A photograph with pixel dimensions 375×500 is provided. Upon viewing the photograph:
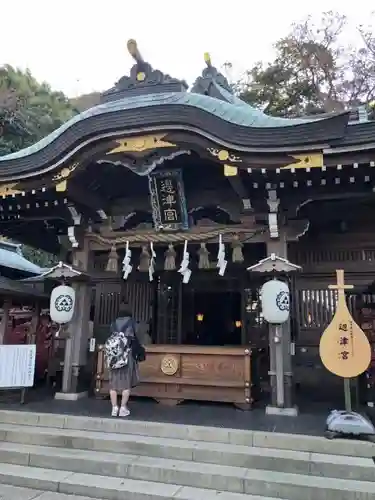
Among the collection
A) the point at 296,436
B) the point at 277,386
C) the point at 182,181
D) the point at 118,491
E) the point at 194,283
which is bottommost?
the point at 118,491

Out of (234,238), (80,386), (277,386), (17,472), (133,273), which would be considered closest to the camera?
(17,472)

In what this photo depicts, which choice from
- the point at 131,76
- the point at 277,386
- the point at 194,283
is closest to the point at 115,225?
the point at 194,283

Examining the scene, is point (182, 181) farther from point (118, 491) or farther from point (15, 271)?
point (15, 271)

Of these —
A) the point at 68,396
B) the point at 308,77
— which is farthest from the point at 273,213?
the point at 308,77

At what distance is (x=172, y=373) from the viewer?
7.39 meters

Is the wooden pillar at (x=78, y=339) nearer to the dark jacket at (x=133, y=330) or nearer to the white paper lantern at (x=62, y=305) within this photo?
the white paper lantern at (x=62, y=305)

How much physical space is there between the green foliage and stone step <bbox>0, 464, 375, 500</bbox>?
1996 centimetres

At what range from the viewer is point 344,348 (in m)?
5.34

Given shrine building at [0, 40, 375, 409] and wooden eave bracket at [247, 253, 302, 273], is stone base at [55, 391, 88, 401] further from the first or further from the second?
wooden eave bracket at [247, 253, 302, 273]

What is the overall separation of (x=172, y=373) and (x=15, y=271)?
643 centimetres

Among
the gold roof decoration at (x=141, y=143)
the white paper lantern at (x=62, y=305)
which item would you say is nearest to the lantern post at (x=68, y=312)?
the white paper lantern at (x=62, y=305)

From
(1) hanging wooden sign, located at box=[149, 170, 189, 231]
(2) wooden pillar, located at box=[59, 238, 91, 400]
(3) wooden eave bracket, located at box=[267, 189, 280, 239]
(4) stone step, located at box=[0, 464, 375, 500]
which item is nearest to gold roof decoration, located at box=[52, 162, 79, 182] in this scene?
(1) hanging wooden sign, located at box=[149, 170, 189, 231]

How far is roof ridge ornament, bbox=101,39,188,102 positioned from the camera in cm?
805

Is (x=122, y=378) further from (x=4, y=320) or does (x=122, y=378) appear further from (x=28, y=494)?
(x=4, y=320)
